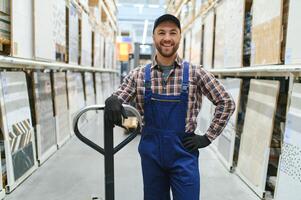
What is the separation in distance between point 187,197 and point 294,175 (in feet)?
3.44

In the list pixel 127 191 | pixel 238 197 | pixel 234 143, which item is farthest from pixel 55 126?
pixel 238 197

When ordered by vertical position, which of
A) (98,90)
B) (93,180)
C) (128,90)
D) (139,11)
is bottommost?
A: (93,180)

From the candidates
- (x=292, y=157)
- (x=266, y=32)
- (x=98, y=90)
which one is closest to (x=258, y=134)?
(x=292, y=157)

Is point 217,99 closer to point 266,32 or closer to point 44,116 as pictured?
point 266,32

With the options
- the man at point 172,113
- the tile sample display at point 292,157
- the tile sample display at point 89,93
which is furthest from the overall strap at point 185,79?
the tile sample display at point 89,93

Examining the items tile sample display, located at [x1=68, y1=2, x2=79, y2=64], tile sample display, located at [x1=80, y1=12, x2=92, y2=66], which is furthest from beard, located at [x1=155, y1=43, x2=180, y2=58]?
tile sample display, located at [x1=80, y1=12, x2=92, y2=66]

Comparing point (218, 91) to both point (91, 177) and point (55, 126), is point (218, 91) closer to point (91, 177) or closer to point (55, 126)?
point (91, 177)

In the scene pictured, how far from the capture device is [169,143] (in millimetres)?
2088

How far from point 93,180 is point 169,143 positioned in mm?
2066

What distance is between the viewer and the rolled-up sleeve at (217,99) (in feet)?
7.13

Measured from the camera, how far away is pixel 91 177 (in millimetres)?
3992

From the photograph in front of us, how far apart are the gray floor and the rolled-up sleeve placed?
1.43 m

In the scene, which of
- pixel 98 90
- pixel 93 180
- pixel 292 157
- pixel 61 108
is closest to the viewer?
pixel 292 157

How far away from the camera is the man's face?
2.16m
